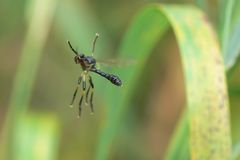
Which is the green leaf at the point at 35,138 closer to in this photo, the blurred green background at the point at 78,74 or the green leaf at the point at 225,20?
the blurred green background at the point at 78,74

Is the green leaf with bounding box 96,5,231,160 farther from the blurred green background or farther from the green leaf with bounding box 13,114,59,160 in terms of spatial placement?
the blurred green background

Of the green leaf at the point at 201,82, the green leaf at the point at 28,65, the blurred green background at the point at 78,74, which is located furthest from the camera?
the blurred green background at the point at 78,74

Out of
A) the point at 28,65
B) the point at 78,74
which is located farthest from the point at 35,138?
the point at 78,74

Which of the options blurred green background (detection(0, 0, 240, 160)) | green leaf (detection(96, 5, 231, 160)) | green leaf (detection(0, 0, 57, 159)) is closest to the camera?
green leaf (detection(96, 5, 231, 160))

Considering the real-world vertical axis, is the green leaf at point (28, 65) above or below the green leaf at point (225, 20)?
below

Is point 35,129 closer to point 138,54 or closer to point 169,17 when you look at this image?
point 138,54

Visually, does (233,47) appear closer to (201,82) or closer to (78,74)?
(201,82)

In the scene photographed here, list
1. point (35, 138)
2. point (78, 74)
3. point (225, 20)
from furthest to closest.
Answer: point (78, 74) → point (35, 138) → point (225, 20)

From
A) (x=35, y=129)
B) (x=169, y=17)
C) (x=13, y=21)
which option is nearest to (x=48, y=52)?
(x=13, y=21)

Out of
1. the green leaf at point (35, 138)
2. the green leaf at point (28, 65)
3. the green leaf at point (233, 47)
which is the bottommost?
the green leaf at point (35, 138)

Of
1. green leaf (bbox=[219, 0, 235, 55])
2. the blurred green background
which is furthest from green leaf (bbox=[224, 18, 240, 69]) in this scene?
the blurred green background

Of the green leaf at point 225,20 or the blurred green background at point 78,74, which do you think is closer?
the green leaf at point 225,20

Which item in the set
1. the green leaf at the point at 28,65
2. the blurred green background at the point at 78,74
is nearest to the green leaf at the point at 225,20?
the green leaf at the point at 28,65
